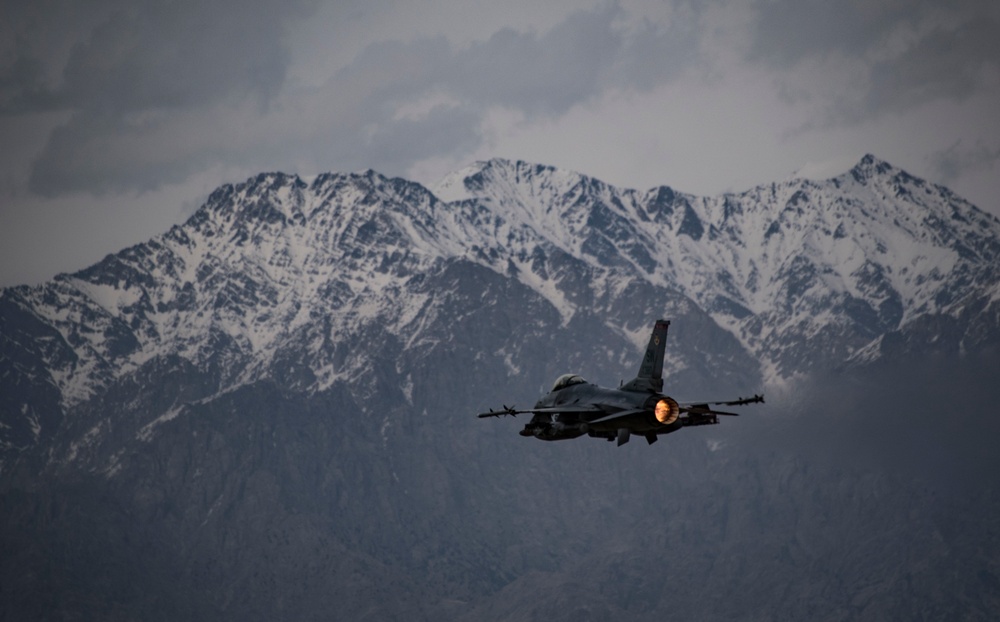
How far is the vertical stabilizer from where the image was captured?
422ft

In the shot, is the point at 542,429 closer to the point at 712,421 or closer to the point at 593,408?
the point at 593,408

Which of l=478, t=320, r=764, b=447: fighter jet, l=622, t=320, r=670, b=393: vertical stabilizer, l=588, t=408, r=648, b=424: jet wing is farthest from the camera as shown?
l=622, t=320, r=670, b=393: vertical stabilizer

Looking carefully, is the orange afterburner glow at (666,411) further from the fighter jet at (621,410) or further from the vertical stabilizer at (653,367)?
the vertical stabilizer at (653,367)

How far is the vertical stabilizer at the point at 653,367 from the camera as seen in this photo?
12875 cm

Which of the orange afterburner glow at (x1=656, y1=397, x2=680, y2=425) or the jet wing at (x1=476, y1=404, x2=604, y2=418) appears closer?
the orange afterburner glow at (x1=656, y1=397, x2=680, y2=425)

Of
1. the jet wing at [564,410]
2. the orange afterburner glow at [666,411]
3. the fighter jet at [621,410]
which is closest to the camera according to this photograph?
the orange afterburner glow at [666,411]

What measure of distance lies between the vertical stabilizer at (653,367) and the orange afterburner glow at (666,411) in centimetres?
428

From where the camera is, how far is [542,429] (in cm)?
13200

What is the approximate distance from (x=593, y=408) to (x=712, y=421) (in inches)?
455

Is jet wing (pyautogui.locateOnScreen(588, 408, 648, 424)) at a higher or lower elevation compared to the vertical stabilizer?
lower

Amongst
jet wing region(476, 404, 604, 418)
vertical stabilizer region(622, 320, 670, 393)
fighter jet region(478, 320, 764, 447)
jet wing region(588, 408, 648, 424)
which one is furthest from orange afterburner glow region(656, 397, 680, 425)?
jet wing region(476, 404, 604, 418)

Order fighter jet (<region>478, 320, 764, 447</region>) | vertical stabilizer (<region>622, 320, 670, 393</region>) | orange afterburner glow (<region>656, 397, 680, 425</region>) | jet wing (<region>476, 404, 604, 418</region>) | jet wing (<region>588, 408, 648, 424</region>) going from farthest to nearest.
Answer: vertical stabilizer (<region>622, 320, 670, 393</region>) < jet wing (<region>476, 404, 604, 418</region>) < jet wing (<region>588, 408, 648, 424</region>) < fighter jet (<region>478, 320, 764, 447</region>) < orange afterburner glow (<region>656, 397, 680, 425</region>)

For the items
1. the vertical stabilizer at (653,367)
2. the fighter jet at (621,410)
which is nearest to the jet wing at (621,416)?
the fighter jet at (621,410)

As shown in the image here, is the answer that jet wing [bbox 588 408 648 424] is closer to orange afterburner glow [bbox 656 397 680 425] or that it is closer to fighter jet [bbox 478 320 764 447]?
fighter jet [bbox 478 320 764 447]
